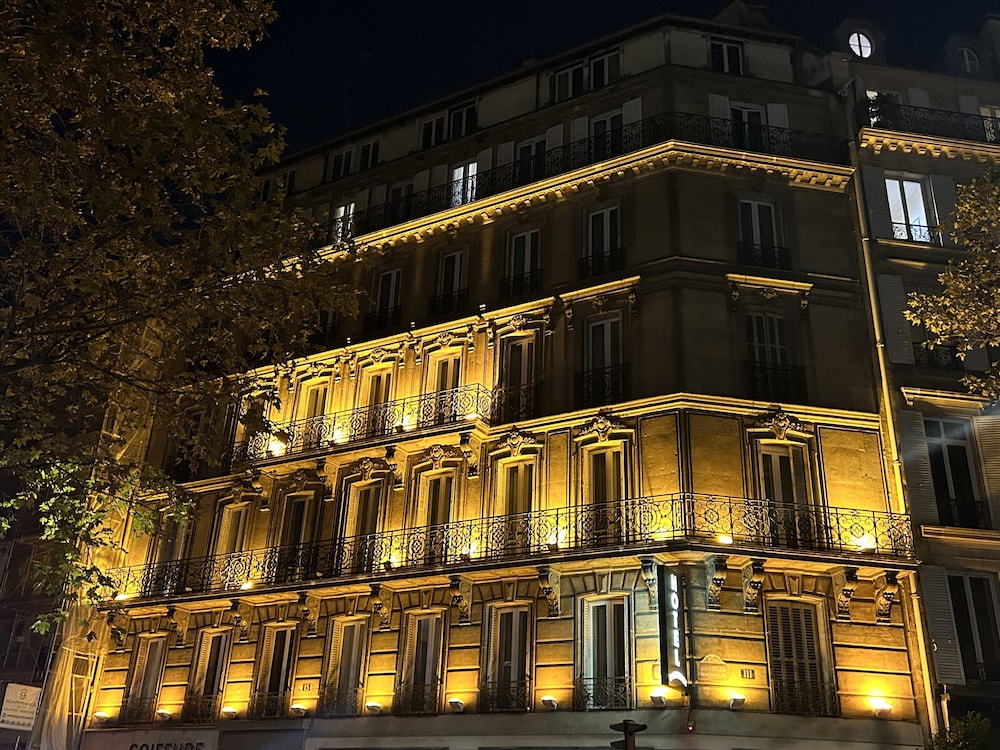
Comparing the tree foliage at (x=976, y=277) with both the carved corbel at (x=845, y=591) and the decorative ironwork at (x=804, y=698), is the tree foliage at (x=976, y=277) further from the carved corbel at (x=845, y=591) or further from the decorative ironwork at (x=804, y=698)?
the decorative ironwork at (x=804, y=698)

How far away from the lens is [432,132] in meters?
27.9

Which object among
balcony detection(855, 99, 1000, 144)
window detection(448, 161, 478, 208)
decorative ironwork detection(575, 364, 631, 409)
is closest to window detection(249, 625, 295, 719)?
decorative ironwork detection(575, 364, 631, 409)

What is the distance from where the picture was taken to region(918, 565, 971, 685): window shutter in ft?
57.9

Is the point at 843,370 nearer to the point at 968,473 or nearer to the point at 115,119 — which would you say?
the point at 968,473

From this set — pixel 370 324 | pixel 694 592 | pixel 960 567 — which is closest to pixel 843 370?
pixel 960 567

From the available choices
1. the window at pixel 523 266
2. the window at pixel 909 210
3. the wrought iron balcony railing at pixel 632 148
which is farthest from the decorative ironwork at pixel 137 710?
the window at pixel 909 210

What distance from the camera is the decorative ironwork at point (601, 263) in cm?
2236

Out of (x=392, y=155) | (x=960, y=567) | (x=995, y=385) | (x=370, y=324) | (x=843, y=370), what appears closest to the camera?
(x=995, y=385)

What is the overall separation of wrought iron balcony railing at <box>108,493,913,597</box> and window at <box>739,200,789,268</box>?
6062mm

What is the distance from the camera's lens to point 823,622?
18.3 metres

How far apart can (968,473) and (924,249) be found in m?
5.45

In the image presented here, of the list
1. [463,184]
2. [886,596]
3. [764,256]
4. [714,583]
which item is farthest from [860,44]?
[714,583]

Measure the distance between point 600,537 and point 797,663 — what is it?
4.48 meters

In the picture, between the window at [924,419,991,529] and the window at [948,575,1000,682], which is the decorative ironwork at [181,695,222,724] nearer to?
the window at [948,575,1000,682]
